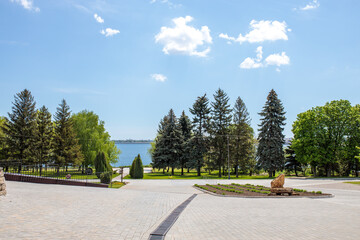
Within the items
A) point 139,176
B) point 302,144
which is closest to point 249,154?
point 302,144

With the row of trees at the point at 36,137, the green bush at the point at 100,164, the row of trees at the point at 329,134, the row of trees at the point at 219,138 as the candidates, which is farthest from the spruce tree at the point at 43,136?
the row of trees at the point at 329,134

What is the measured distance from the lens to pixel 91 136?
48000mm

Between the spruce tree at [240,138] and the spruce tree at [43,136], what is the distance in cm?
3042

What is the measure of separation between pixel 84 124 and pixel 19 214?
43027 mm

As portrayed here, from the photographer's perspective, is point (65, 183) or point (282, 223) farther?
point (65, 183)

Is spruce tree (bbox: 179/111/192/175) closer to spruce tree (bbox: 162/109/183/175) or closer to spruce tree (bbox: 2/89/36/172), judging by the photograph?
spruce tree (bbox: 162/109/183/175)

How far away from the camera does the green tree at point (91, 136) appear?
156 feet

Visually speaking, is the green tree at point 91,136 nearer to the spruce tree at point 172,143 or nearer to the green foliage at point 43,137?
the green foliage at point 43,137

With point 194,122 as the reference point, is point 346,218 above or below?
below

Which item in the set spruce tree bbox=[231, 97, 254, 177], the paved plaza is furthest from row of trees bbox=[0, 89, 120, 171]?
the paved plaza

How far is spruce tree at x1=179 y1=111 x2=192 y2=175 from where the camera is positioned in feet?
154

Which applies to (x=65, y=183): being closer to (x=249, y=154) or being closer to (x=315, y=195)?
(x=315, y=195)

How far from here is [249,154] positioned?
4850 cm

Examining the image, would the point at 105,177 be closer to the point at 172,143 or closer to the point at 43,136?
the point at 43,136
